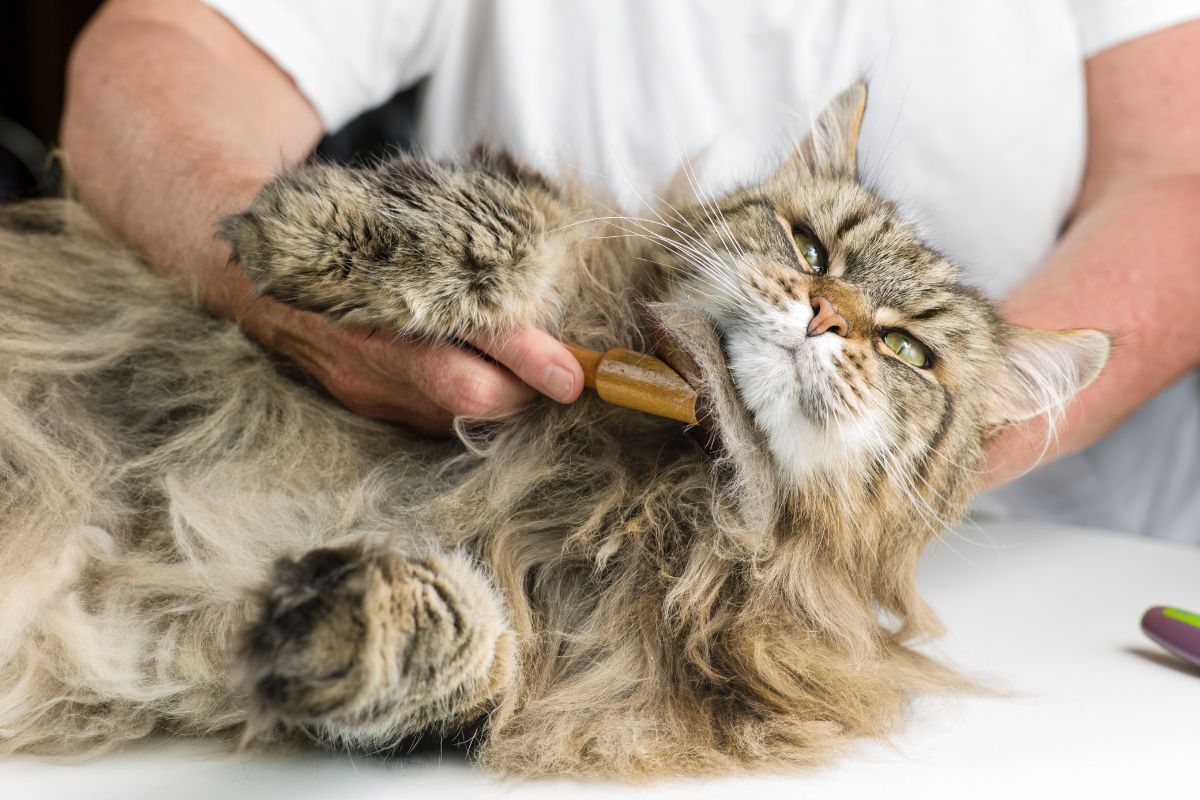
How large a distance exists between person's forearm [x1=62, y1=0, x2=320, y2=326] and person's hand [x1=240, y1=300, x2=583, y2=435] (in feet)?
0.40

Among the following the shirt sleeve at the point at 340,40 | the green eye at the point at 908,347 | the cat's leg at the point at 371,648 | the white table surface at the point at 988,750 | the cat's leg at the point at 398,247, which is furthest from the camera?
the shirt sleeve at the point at 340,40

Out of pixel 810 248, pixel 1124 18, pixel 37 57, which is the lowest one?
pixel 37 57

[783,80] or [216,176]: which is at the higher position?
[783,80]

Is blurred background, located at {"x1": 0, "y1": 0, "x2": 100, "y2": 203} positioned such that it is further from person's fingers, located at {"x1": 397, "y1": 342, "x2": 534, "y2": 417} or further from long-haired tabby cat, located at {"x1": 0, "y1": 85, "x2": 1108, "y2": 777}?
person's fingers, located at {"x1": 397, "y1": 342, "x2": 534, "y2": 417}

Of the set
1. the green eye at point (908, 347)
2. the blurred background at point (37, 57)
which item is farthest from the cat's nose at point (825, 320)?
the blurred background at point (37, 57)

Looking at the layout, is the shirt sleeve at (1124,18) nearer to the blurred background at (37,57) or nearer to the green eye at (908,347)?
the green eye at (908,347)

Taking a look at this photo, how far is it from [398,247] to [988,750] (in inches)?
32.6

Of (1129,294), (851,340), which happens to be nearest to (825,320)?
(851,340)

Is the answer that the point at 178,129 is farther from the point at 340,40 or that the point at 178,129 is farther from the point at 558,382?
the point at 558,382

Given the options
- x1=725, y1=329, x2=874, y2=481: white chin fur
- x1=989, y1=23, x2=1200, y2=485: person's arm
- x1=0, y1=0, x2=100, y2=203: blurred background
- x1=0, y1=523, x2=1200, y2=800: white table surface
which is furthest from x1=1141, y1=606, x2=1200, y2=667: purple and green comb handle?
Result: x1=0, y1=0, x2=100, y2=203: blurred background

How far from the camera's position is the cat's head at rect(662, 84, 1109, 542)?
1074 millimetres

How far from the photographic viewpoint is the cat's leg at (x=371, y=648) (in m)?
0.73

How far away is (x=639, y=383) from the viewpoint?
1.06 metres

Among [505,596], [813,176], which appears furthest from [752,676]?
[813,176]
